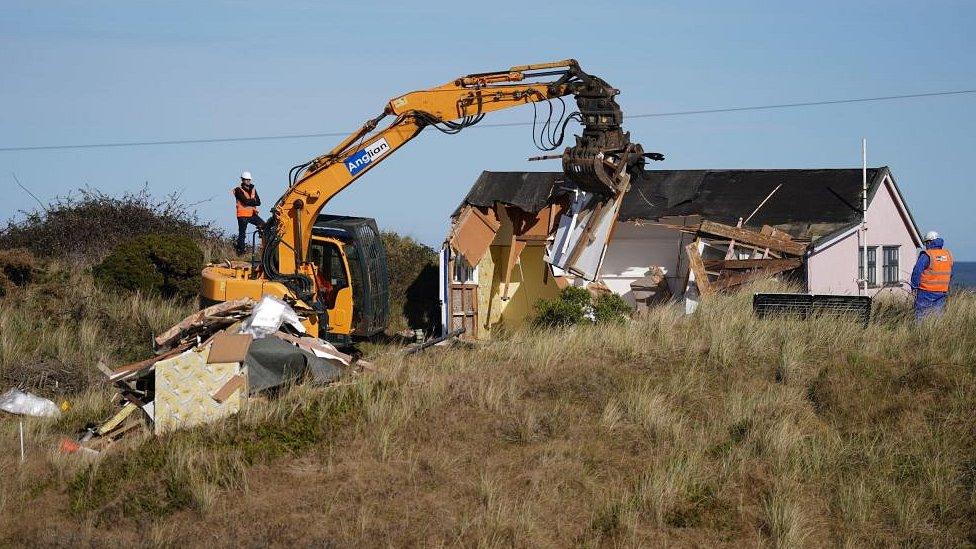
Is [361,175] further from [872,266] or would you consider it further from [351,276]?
[872,266]

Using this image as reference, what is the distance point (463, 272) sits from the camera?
22.4 metres

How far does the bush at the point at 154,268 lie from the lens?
22594 mm

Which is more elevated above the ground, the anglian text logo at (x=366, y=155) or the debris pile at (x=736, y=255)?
the anglian text logo at (x=366, y=155)

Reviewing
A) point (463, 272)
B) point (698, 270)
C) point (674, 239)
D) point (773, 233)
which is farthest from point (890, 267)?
point (463, 272)

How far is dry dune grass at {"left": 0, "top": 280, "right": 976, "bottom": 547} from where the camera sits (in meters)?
11.0

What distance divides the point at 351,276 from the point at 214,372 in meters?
5.84

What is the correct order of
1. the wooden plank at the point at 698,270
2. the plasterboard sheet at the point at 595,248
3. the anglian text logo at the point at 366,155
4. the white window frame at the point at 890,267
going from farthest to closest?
1. the white window frame at the point at 890,267
2. the wooden plank at the point at 698,270
3. the plasterboard sheet at the point at 595,248
4. the anglian text logo at the point at 366,155

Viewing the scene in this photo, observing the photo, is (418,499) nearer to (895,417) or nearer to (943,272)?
(895,417)

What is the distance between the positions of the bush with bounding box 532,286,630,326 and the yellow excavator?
2112mm

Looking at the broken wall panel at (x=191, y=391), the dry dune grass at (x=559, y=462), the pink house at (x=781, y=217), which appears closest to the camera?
the dry dune grass at (x=559, y=462)

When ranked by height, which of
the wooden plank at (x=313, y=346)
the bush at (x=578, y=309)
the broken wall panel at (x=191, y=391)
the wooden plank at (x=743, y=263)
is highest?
the wooden plank at (x=743, y=263)

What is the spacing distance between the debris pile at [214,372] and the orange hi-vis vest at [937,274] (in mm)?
8882

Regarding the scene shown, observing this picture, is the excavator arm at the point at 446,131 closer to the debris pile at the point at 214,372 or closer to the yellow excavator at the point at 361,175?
the yellow excavator at the point at 361,175

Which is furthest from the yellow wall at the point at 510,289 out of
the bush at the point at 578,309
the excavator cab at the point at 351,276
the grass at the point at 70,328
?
the grass at the point at 70,328
